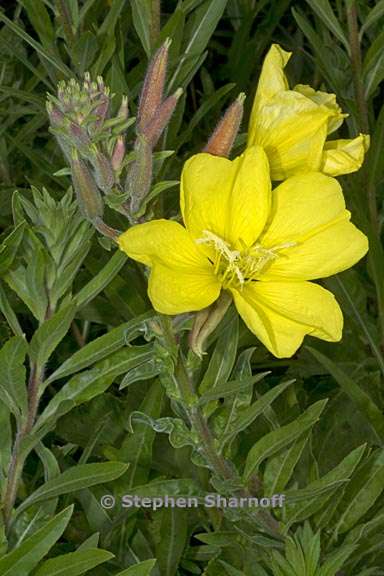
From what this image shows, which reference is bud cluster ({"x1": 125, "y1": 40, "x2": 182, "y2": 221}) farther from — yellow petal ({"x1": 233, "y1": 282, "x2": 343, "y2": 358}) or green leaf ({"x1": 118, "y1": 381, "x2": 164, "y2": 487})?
green leaf ({"x1": 118, "y1": 381, "x2": 164, "y2": 487})

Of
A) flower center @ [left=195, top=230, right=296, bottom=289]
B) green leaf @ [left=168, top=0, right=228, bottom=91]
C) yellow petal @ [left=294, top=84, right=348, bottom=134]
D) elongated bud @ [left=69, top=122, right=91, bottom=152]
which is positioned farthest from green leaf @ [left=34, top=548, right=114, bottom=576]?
green leaf @ [left=168, top=0, right=228, bottom=91]

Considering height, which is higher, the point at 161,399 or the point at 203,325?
the point at 203,325

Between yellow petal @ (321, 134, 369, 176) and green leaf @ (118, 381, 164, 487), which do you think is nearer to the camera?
yellow petal @ (321, 134, 369, 176)

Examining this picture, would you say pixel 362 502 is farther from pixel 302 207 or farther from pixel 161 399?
pixel 302 207

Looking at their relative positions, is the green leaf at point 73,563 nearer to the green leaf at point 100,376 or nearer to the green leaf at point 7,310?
the green leaf at point 100,376

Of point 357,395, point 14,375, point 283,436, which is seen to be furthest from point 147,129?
point 357,395

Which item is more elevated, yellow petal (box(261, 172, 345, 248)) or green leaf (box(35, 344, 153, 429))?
yellow petal (box(261, 172, 345, 248))
